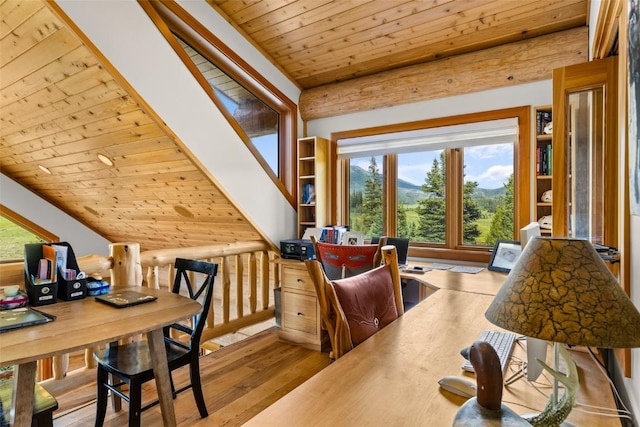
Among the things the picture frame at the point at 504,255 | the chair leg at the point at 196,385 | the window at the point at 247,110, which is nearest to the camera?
the chair leg at the point at 196,385

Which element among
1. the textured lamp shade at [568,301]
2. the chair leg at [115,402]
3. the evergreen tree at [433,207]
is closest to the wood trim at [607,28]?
the textured lamp shade at [568,301]

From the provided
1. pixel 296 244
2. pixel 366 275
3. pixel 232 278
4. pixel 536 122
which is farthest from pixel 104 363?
pixel 536 122

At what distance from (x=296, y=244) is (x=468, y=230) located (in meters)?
1.56

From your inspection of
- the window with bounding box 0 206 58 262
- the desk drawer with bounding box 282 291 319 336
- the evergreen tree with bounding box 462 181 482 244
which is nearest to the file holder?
the desk drawer with bounding box 282 291 319 336

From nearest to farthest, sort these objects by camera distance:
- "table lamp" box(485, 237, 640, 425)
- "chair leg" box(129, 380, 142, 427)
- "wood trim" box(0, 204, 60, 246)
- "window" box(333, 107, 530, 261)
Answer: "table lamp" box(485, 237, 640, 425) < "chair leg" box(129, 380, 142, 427) < "window" box(333, 107, 530, 261) < "wood trim" box(0, 204, 60, 246)

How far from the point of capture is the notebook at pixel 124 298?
1.67m

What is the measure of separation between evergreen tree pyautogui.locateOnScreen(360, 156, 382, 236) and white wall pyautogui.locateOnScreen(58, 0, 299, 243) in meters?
0.88

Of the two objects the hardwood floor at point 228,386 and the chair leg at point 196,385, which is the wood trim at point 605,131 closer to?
the hardwood floor at point 228,386

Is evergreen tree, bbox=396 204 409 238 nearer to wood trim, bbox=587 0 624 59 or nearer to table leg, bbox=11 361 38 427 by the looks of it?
wood trim, bbox=587 0 624 59

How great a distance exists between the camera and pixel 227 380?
7.92ft

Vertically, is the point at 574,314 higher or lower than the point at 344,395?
higher

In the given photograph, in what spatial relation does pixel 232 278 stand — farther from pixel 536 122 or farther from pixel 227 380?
pixel 536 122

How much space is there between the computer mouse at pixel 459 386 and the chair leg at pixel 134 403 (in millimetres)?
1427

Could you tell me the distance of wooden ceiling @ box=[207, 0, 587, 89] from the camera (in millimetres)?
2479
